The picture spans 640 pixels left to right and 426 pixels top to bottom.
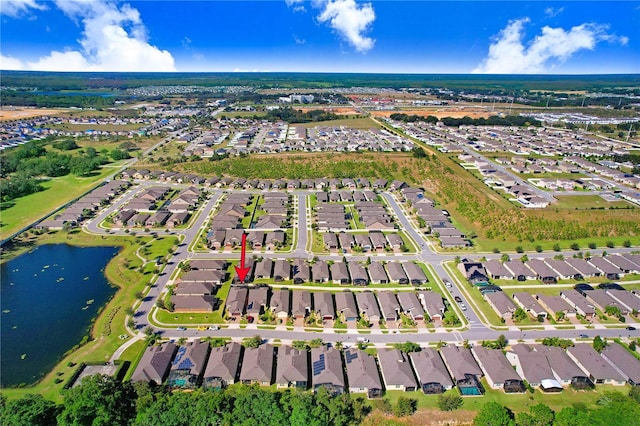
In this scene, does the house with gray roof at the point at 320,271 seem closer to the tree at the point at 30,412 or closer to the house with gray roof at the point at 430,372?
the house with gray roof at the point at 430,372

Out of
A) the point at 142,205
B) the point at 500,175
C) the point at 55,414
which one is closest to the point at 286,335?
the point at 55,414

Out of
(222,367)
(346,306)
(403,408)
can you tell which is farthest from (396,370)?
(222,367)

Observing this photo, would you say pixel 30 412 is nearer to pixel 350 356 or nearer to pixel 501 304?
pixel 350 356

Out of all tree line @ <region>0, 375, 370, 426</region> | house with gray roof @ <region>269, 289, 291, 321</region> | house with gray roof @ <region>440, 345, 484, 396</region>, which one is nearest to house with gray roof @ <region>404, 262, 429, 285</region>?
house with gray roof @ <region>440, 345, 484, 396</region>

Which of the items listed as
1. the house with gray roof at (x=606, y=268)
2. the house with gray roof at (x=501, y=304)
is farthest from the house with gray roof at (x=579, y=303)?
the house with gray roof at (x=606, y=268)

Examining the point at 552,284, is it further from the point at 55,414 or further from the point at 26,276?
the point at 26,276
